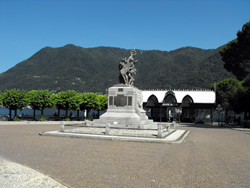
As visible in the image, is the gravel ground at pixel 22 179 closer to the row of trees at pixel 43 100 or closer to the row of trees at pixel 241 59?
the row of trees at pixel 43 100

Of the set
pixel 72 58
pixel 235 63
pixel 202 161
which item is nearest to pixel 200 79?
pixel 235 63

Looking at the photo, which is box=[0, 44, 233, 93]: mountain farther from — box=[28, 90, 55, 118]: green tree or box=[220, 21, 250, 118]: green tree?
box=[28, 90, 55, 118]: green tree

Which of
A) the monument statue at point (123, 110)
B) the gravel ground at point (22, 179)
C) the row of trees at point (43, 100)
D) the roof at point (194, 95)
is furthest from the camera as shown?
the roof at point (194, 95)

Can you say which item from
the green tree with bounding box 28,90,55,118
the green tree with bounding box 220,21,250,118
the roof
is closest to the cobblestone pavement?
the green tree with bounding box 28,90,55,118

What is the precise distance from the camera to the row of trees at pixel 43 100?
37281mm

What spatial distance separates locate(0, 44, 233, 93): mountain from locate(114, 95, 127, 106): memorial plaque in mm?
99802

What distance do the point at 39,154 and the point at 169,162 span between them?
18.0 ft

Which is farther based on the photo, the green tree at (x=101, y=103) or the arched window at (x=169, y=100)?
the arched window at (x=169, y=100)

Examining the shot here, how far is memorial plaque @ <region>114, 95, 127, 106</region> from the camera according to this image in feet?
89.5

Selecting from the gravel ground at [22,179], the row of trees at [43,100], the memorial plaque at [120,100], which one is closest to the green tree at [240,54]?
the memorial plaque at [120,100]

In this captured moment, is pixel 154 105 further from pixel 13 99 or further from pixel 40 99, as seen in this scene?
pixel 13 99

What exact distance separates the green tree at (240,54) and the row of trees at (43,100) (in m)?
24.2

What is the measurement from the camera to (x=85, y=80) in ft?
564

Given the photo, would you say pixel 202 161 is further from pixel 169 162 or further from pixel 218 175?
pixel 218 175
